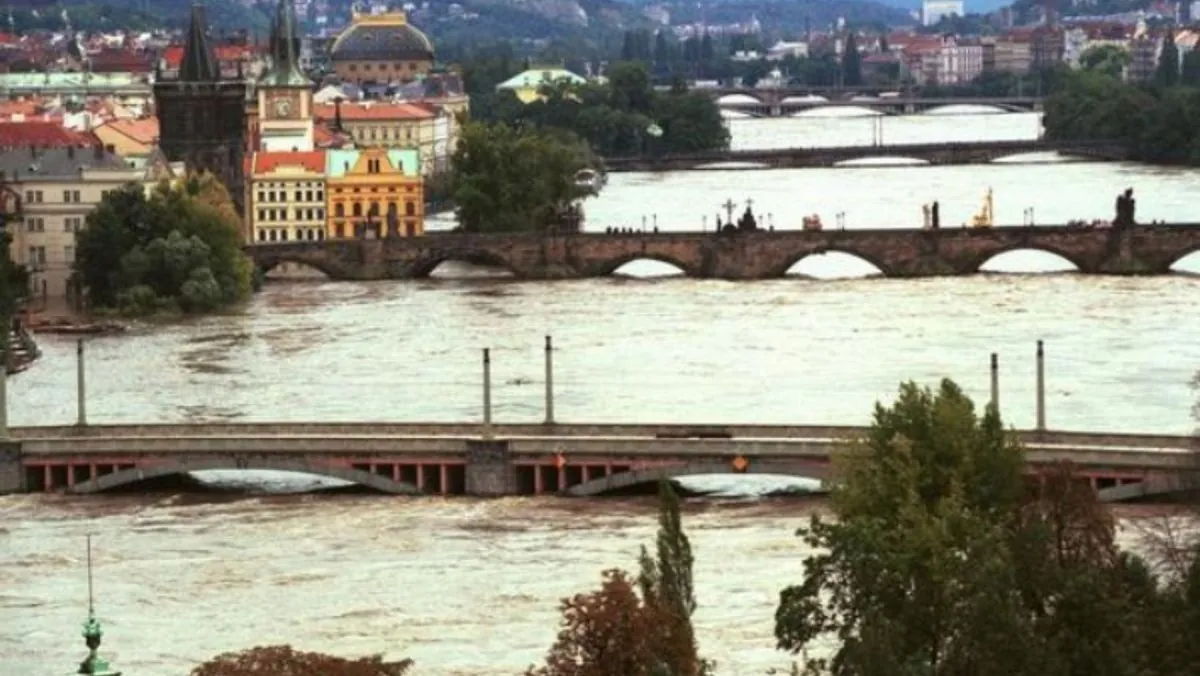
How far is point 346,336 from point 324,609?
21304mm

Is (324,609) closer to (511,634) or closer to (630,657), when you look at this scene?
(511,634)

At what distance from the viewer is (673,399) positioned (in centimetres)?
3975

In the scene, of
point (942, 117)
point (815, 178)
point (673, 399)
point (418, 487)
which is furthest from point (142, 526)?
point (942, 117)

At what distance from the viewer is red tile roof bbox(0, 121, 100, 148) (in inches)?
2429

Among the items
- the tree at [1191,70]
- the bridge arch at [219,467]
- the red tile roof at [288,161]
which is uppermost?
the tree at [1191,70]

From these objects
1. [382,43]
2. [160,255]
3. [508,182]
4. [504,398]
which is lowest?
[504,398]

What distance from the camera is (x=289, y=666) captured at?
19.0 m

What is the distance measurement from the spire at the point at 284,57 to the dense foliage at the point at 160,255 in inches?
635

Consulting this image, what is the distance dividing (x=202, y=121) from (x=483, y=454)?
3189 centimetres

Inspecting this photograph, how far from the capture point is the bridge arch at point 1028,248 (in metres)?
57.8

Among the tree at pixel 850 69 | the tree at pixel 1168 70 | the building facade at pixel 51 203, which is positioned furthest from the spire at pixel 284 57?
the tree at pixel 850 69

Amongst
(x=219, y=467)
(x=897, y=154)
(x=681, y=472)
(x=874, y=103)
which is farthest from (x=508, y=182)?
(x=874, y=103)

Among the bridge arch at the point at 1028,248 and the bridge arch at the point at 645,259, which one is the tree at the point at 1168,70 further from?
the bridge arch at the point at 1028,248

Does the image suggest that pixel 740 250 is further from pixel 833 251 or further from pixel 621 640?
pixel 621 640
